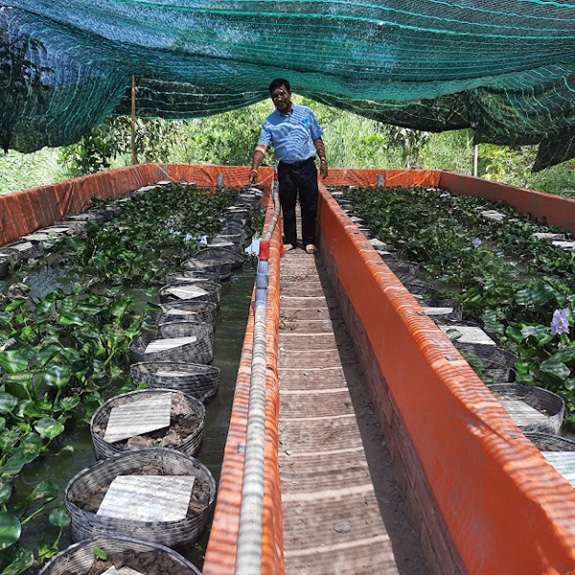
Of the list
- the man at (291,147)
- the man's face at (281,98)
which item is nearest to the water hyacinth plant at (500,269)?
the man at (291,147)

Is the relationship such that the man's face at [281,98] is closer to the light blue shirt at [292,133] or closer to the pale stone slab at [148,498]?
the light blue shirt at [292,133]

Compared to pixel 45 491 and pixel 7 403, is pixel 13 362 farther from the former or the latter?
pixel 45 491

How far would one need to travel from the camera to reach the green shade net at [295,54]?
5.22m

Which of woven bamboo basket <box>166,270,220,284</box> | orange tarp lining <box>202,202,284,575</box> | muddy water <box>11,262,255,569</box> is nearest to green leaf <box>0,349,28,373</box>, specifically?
muddy water <box>11,262,255,569</box>

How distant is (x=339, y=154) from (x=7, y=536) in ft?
51.1

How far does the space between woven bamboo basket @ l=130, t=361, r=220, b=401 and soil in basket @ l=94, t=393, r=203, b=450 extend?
127 mm

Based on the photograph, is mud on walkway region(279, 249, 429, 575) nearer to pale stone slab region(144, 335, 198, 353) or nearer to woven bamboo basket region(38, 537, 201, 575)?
woven bamboo basket region(38, 537, 201, 575)

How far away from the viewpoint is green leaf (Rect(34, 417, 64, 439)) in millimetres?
2705

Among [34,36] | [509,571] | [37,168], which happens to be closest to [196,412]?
[509,571]

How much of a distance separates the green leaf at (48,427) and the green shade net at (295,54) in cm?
395

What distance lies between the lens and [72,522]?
84.7 inches

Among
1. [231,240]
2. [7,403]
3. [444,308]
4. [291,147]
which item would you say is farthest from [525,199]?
[7,403]

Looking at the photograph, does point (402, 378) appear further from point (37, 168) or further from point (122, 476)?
point (37, 168)

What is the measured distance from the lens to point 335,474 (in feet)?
8.79
